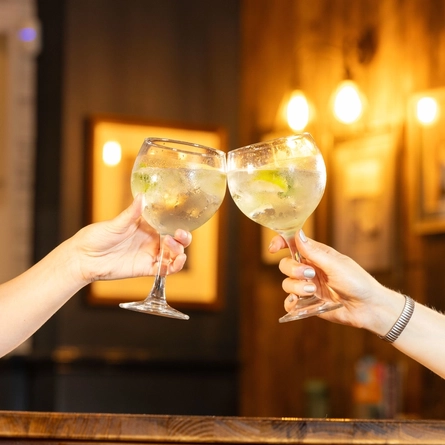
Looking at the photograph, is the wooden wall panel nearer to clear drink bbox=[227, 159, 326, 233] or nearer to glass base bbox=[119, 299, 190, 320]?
clear drink bbox=[227, 159, 326, 233]

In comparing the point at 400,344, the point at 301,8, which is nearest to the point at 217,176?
the point at 400,344

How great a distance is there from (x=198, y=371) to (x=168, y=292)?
518 mm

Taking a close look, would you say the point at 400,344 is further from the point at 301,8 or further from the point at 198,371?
the point at 198,371

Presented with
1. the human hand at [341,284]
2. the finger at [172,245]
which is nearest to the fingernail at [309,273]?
the human hand at [341,284]

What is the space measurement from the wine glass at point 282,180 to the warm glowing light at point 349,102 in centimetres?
255

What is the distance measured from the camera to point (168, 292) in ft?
16.8

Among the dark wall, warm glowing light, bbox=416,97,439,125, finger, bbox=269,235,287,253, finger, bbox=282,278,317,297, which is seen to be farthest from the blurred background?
finger, bbox=282,278,317,297

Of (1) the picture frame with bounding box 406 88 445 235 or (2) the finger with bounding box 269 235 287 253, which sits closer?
(2) the finger with bounding box 269 235 287 253

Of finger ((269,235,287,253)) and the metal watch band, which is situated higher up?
finger ((269,235,287,253))

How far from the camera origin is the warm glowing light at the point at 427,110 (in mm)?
3494

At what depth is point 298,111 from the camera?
429 cm

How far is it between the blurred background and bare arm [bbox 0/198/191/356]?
2.37m

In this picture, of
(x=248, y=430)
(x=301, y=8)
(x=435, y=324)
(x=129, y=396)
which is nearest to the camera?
(x=248, y=430)

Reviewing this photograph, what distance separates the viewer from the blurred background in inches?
153
